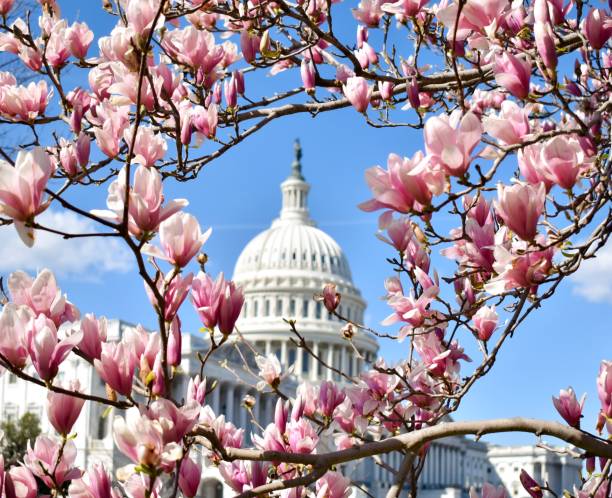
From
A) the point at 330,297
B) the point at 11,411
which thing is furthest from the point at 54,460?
the point at 11,411

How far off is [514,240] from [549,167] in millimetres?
728

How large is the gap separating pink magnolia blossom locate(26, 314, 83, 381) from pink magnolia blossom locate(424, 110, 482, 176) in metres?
1.41

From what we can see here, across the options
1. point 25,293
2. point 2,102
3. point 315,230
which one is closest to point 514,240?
point 25,293

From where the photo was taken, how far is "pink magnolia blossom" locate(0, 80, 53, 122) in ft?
19.2

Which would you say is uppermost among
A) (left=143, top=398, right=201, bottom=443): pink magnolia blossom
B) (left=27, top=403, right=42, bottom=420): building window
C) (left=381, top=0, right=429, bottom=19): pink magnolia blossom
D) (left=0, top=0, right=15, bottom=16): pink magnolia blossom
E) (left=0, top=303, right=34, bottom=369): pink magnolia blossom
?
(left=27, top=403, right=42, bottom=420): building window

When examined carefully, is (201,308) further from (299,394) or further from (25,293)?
(299,394)

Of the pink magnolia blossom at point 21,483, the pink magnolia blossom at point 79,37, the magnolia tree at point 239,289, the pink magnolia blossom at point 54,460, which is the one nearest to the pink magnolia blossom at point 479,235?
the magnolia tree at point 239,289

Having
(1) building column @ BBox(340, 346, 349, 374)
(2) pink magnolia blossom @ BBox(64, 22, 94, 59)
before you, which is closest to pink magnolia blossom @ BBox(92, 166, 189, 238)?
(2) pink magnolia blossom @ BBox(64, 22, 94, 59)

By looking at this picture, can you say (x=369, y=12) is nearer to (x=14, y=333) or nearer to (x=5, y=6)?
(x=5, y=6)

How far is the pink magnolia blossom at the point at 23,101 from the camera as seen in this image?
586 centimetres

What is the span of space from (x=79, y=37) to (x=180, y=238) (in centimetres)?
348

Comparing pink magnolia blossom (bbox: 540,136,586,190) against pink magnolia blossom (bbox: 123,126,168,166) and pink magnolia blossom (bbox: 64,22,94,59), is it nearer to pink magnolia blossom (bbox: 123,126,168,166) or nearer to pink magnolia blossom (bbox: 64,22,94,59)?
pink magnolia blossom (bbox: 123,126,168,166)

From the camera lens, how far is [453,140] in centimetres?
339

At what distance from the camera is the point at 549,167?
12.1 ft
